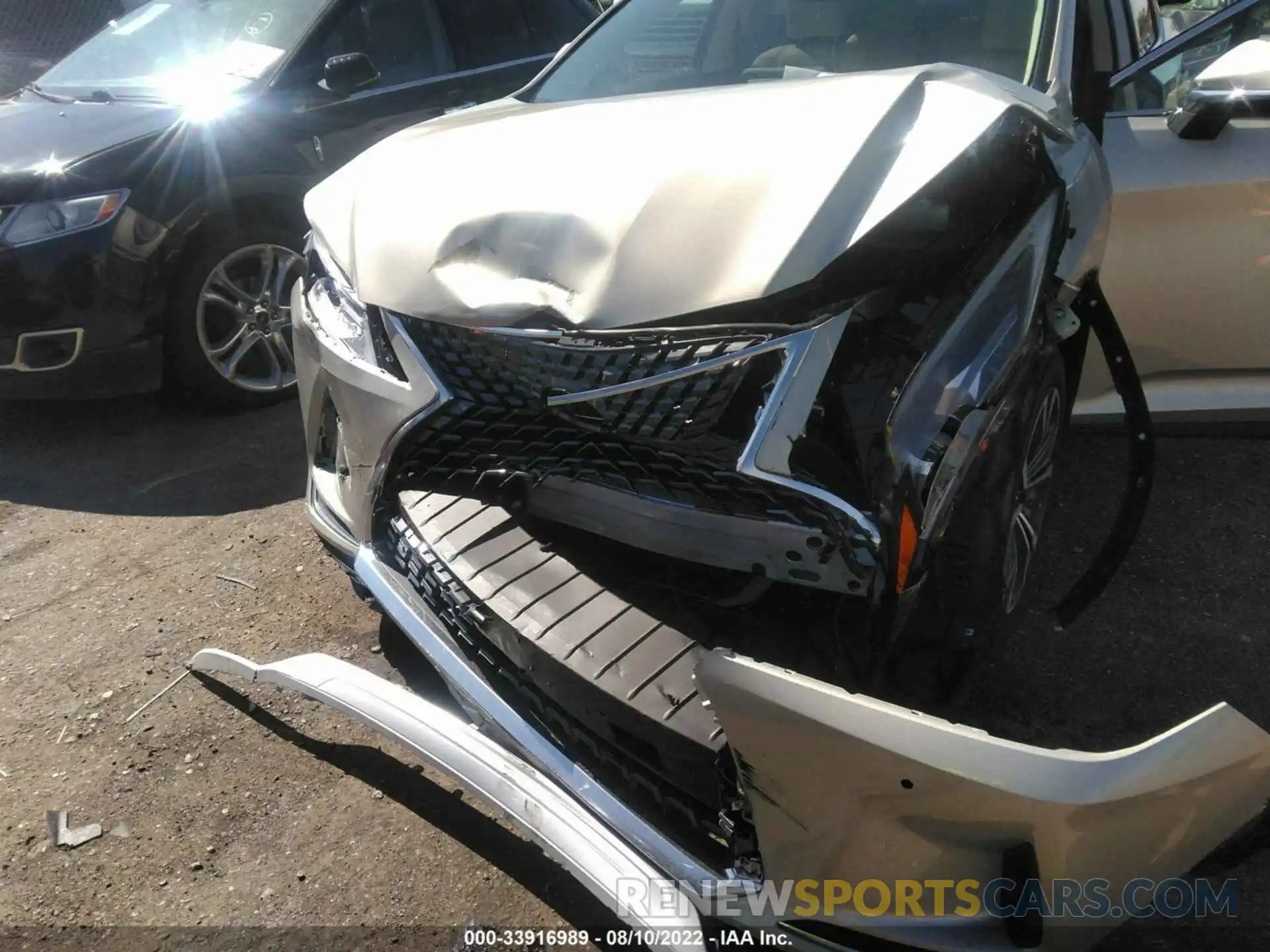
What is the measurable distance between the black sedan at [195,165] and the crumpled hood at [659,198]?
2.13m

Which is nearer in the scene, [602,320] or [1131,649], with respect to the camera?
[602,320]

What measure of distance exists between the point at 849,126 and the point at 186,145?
3236mm

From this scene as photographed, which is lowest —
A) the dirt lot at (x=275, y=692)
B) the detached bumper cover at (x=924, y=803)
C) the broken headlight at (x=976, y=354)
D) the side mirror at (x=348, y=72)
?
the dirt lot at (x=275, y=692)

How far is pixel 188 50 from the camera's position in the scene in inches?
186

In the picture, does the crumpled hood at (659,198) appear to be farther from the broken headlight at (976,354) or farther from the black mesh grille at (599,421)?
the broken headlight at (976,354)

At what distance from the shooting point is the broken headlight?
5.54 feet

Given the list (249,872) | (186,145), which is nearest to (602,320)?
(249,872)

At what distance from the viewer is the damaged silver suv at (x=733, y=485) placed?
1.42 meters

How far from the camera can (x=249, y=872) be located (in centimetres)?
221

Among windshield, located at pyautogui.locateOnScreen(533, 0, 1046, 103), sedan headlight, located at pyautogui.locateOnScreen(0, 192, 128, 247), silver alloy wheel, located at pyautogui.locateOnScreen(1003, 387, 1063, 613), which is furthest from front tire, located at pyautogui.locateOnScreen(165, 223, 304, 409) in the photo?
silver alloy wheel, located at pyautogui.locateOnScreen(1003, 387, 1063, 613)

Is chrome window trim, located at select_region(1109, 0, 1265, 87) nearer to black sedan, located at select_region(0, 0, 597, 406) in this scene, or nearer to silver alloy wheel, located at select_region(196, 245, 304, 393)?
black sedan, located at select_region(0, 0, 597, 406)

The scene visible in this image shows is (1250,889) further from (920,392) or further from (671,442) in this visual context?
(671,442)

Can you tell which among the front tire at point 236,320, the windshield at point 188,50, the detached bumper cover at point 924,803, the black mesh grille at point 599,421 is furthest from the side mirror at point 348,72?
the detached bumper cover at point 924,803

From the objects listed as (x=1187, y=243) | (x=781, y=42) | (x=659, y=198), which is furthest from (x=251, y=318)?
(x=1187, y=243)
